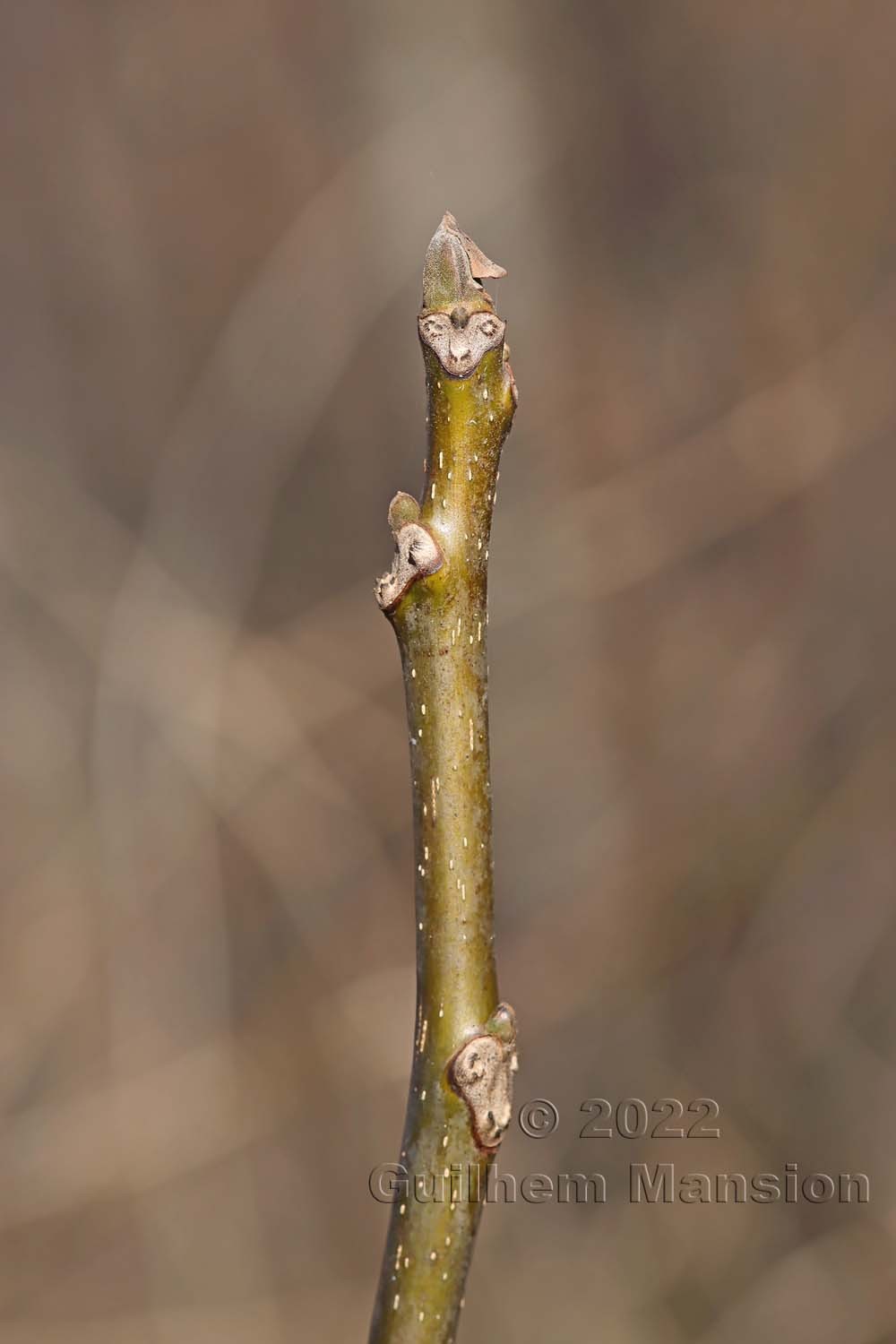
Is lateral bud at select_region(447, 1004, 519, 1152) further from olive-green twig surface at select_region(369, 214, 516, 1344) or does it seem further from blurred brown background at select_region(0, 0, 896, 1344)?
blurred brown background at select_region(0, 0, 896, 1344)

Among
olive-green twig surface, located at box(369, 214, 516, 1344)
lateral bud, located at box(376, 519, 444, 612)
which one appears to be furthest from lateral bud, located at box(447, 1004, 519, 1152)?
lateral bud, located at box(376, 519, 444, 612)

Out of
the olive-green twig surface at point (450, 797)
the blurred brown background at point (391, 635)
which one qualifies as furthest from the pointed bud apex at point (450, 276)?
the blurred brown background at point (391, 635)

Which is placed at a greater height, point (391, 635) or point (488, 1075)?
point (391, 635)

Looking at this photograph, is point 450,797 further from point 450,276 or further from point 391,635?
Answer: point 391,635

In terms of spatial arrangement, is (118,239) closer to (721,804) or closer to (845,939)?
(721,804)

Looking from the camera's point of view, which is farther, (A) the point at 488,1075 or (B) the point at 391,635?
(B) the point at 391,635

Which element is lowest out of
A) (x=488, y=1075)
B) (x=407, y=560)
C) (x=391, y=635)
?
(x=488, y=1075)

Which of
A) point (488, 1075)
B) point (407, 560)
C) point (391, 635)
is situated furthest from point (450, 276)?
point (391, 635)
